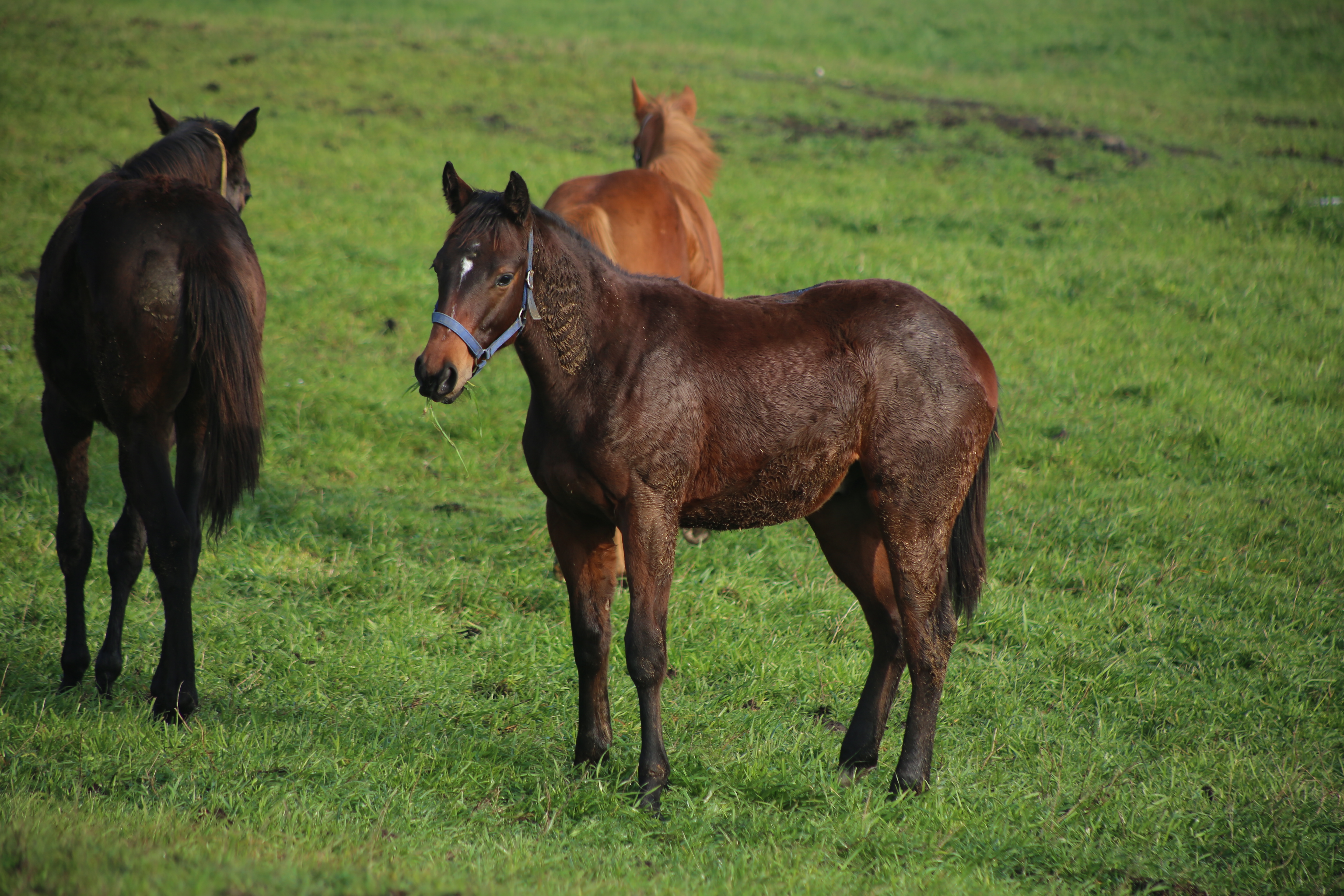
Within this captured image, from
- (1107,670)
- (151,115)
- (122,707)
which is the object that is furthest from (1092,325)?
(151,115)

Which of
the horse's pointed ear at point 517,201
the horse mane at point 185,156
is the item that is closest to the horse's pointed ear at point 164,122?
the horse mane at point 185,156

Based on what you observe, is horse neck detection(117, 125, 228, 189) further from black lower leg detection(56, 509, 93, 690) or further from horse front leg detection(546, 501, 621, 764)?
horse front leg detection(546, 501, 621, 764)

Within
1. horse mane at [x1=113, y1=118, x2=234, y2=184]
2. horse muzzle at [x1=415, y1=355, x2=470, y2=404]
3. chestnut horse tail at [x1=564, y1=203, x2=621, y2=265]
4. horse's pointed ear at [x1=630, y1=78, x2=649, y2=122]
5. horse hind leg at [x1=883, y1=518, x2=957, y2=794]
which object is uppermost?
horse's pointed ear at [x1=630, y1=78, x2=649, y2=122]

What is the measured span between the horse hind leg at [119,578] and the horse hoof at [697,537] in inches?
125

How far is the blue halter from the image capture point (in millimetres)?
3695

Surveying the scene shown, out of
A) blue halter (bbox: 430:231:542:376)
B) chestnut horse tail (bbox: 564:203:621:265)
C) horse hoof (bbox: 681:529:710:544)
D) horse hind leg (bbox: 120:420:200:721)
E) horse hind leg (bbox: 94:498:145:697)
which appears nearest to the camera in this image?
blue halter (bbox: 430:231:542:376)

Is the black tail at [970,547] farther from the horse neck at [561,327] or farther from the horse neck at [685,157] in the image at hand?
A: the horse neck at [685,157]

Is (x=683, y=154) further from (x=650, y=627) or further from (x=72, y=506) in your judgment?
(x=650, y=627)

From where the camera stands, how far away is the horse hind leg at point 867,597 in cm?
444

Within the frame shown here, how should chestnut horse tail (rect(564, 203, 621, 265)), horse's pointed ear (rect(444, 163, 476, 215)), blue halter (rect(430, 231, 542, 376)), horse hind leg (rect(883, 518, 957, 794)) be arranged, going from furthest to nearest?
chestnut horse tail (rect(564, 203, 621, 265)), horse hind leg (rect(883, 518, 957, 794)), horse's pointed ear (rect(444, 163, 476, 215)), blue halter (rect(430, 231, 542, 376))

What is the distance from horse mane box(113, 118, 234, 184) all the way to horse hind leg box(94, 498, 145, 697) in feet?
5.51

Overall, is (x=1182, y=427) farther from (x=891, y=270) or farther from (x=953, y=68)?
(x=953, y=68)

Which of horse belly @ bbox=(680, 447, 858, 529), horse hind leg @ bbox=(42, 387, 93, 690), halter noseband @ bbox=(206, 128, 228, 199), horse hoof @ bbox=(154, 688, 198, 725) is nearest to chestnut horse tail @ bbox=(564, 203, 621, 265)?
halter noseband @ bbox=(206, 128, 228, 199)

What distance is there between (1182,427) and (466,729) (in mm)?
6312
